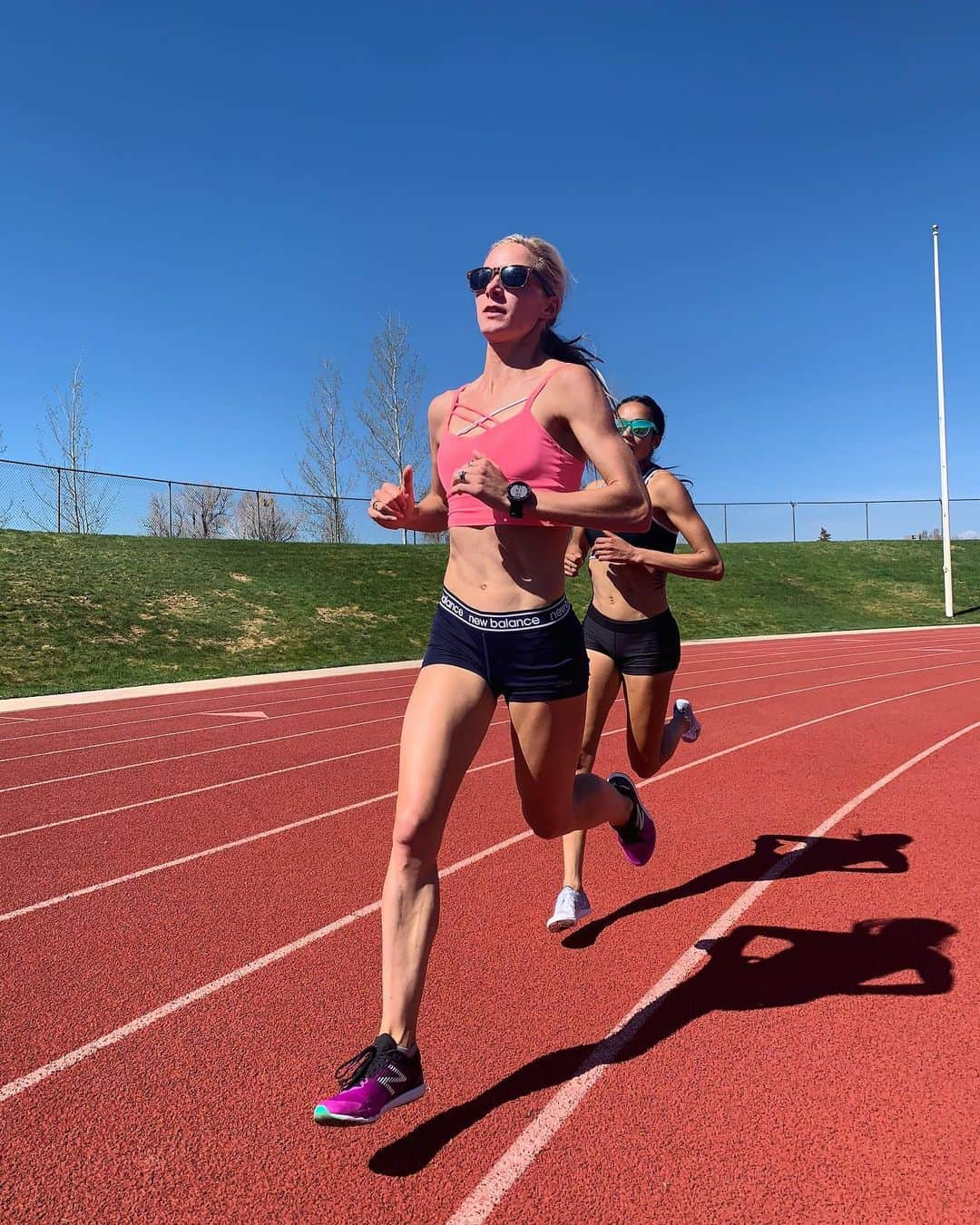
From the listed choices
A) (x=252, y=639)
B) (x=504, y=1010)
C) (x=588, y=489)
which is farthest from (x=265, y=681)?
(x=588, y=489)

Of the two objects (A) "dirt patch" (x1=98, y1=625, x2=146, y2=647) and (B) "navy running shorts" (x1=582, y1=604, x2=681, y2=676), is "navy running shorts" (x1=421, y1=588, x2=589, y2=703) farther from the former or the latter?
(A) "dirt patch" (x1=98, y1=625, x2=146, y2=647)

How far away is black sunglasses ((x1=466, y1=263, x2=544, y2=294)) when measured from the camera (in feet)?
8.66

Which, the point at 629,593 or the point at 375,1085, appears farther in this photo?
the point at 629,593

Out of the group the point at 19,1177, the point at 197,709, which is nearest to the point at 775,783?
the point at 19,1177

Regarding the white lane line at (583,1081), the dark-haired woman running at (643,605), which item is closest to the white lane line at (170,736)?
the dark-haired woman running at (643,605)

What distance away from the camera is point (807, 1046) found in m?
2.85

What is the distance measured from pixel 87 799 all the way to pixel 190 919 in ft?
9.65

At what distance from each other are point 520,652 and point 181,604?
19.5 metres

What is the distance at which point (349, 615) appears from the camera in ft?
74.2

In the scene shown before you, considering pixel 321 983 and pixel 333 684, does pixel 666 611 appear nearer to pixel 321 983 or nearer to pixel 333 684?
pixel 321 983

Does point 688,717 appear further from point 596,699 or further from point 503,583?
point 503,583

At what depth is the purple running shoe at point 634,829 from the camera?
12.3ft

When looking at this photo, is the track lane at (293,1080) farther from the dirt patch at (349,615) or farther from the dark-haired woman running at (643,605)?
the dirt patch at (349,615)

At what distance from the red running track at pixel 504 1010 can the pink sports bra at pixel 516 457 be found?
1.72m
